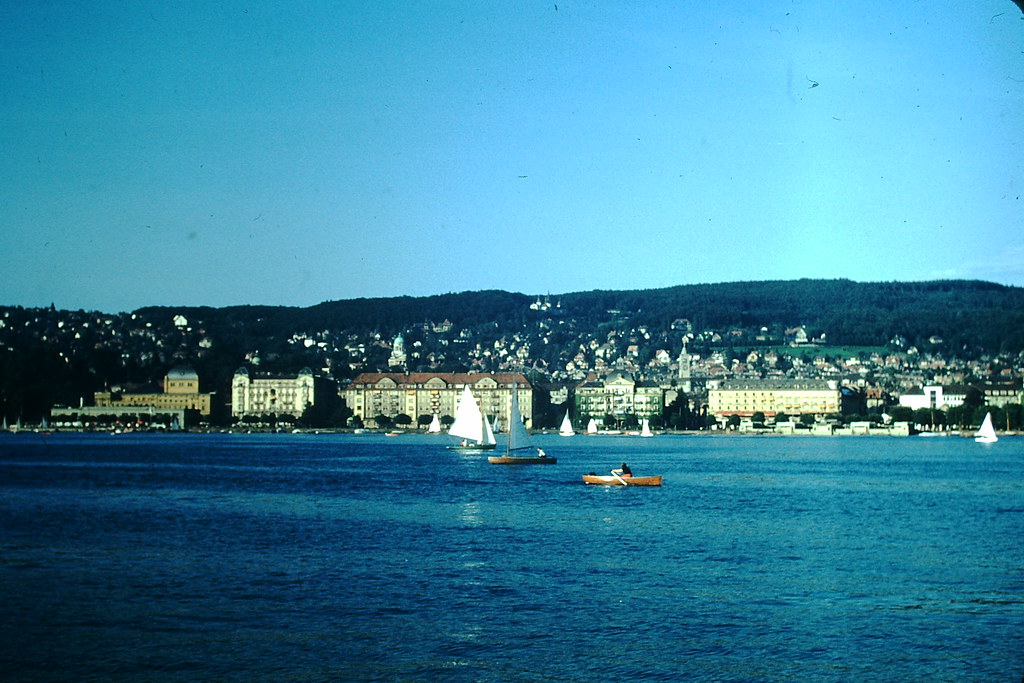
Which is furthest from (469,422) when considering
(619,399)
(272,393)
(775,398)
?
(775,398)

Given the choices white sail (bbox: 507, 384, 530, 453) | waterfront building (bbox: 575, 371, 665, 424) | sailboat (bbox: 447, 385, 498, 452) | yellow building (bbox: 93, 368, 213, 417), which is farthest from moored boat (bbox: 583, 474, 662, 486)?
yellow building (bbox: 93, 368, 213, 417)

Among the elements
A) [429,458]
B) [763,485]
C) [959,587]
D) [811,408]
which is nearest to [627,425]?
[811,408]

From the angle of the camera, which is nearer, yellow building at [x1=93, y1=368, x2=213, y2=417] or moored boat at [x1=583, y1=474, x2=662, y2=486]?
moored boat at [x1=583, y1=474, x2=662, y2=486]

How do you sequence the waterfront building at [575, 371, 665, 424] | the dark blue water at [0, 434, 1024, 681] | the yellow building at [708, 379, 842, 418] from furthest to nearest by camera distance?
1. the yellow building at [708, 379, 842, 418]
2. the waterfront building at [575, 371, 665, 424]
3. the dark blue water at [0, 434, 1024, 681]

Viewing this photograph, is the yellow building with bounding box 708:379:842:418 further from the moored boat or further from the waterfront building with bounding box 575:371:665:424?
the moored boat

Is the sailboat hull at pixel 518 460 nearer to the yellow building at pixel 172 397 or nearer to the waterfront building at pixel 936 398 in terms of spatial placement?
the waterfront building at pixel 936 398

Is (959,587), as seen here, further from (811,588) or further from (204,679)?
(204,679)

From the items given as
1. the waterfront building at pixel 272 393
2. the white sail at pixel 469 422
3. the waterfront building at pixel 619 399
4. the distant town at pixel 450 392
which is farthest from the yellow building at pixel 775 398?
the white sail at pixel 469 422
